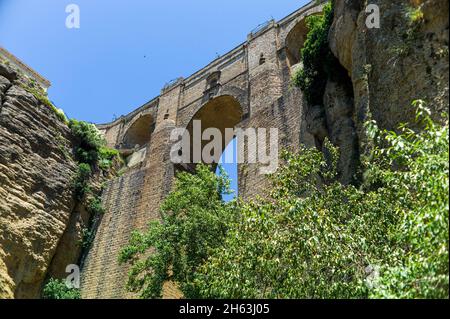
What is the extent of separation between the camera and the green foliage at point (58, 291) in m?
17.1

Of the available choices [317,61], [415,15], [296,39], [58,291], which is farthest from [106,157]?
[415,15]

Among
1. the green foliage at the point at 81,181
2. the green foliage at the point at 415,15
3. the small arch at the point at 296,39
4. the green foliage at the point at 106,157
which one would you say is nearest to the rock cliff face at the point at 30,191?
the green foliage at the point at 81,181

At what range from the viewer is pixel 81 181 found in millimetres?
20453

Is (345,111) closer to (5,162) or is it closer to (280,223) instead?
(280,223)

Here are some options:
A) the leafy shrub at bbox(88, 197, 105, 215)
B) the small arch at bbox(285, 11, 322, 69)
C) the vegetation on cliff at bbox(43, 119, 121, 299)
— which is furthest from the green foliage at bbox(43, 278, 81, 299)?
the small arch at bbox(285, 11, 322, 69)

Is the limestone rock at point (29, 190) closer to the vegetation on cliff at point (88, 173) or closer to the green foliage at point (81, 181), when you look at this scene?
the green foliage at point (81, 181)

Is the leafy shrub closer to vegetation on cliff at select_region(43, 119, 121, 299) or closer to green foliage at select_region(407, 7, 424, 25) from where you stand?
vegetation on cliff at select_region(43, 119, 121, 299)

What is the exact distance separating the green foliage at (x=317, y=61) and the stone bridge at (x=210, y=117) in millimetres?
1209

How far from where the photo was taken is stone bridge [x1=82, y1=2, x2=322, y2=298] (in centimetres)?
1689

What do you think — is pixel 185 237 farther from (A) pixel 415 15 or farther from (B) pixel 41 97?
(B) pixel 41 97

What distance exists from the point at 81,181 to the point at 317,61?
11.2 m

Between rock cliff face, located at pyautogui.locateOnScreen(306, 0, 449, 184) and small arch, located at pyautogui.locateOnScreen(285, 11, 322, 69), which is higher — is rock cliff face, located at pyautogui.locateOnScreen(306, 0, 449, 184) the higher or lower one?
the lower one

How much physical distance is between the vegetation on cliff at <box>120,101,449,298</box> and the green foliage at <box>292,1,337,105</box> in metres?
4.43
